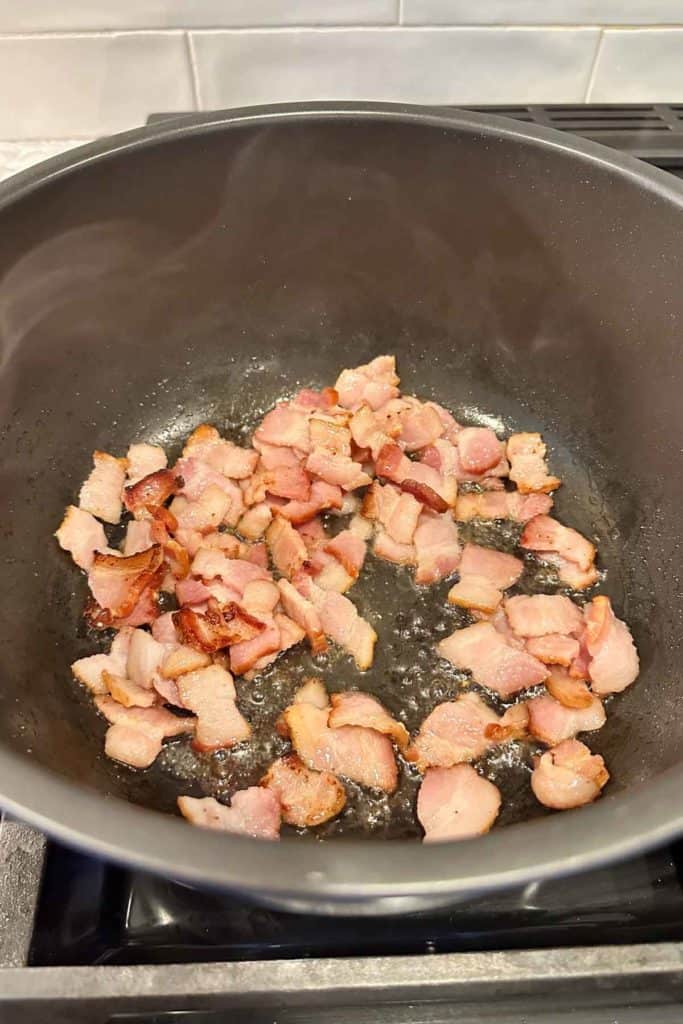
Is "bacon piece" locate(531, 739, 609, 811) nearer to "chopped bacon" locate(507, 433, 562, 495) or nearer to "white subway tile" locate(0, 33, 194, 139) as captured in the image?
"chopped bacon" locate(507, 433, 562, 495)

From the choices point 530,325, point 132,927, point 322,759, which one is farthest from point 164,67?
point 132,927

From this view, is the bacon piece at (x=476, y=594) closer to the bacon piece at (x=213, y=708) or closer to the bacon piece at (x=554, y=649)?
the bacon piece at (x=554, y=649)

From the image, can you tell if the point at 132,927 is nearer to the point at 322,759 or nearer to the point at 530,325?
the point at 322,759

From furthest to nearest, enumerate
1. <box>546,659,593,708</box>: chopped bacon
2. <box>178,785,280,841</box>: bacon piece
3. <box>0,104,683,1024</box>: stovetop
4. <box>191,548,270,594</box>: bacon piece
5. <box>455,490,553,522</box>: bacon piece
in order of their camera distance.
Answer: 1. <box>455,490,553,522</box>: bacon piece
2. <box>191,548,270,594</box>: bacon piece
3. <box>546,659,593,708</box>: chopped bacon
4. <box>178,785,280,841</box>: bacon piece
5. <box>0,104,683,1024</box>: stovetop

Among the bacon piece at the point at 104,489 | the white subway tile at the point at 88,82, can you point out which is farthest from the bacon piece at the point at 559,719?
the white subway tile at the point at 88,82

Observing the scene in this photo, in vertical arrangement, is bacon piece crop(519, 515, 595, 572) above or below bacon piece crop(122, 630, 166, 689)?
above

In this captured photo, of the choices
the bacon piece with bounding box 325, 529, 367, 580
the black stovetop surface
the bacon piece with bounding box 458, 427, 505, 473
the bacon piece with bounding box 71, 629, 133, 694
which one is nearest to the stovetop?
the black stovetop surface
